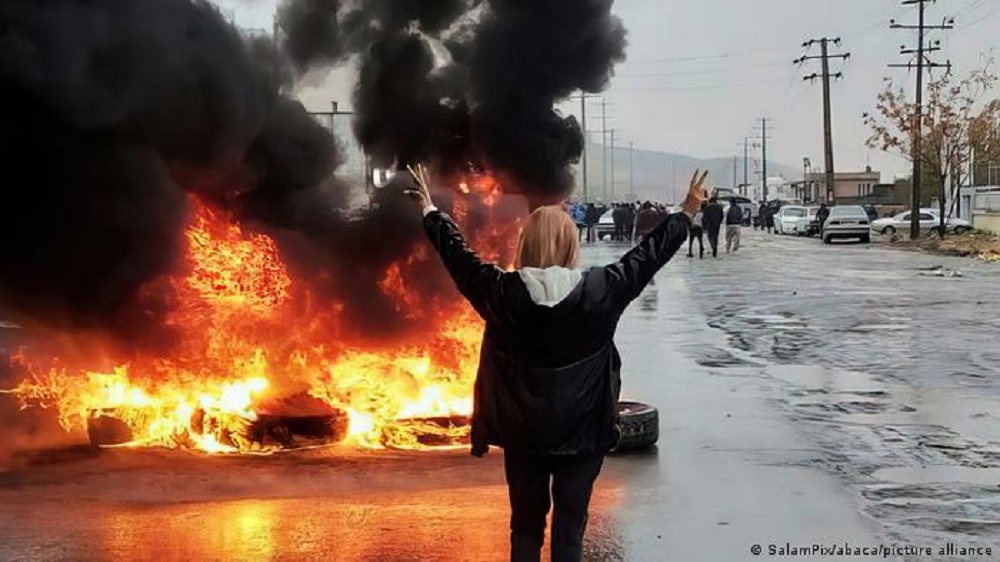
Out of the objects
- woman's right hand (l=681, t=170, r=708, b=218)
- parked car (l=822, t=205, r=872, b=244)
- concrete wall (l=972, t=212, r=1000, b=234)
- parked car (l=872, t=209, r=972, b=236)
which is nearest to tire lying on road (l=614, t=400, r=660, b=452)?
woman's right hand (l=681, t=170, r=708, b=218)

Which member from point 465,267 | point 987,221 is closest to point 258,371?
point 465,267

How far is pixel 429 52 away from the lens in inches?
318

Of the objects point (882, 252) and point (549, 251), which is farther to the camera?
point (882, 252)

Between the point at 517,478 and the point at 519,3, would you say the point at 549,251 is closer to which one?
the point at 517,478

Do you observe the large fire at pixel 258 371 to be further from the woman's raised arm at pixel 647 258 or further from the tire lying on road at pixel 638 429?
the woman's raised arm at pixel 647 258

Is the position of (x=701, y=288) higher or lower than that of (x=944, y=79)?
lower

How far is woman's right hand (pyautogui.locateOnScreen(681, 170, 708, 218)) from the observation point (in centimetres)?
392

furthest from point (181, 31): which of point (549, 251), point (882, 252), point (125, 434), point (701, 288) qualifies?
point (882, 252)

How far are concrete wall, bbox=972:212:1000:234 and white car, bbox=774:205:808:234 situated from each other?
32.8 feet

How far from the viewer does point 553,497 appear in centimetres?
372

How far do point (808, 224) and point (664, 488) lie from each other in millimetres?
47627

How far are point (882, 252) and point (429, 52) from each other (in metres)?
29.6

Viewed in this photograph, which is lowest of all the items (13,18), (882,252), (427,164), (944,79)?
(882,252)

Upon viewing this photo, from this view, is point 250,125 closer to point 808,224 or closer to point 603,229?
point 603,229
